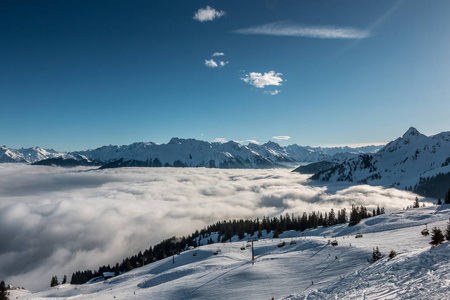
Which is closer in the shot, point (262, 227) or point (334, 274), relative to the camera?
point (334, 274)

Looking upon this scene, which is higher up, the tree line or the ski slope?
the ski slope

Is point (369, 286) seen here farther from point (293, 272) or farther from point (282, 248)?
point (282, 248)

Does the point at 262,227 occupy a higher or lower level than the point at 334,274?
lower

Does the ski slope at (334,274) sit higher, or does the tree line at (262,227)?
the ski slope at (334,274)

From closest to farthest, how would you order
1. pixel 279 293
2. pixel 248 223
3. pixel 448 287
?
pixel 448 287 → pixel 279 293 → pixel 248 223

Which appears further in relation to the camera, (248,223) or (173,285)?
(248,223)

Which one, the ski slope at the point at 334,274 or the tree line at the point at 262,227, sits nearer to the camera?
the ski slope at the point at 334,274

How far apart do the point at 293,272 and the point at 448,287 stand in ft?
101

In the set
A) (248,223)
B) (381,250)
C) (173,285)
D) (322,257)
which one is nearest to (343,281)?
(381,250)

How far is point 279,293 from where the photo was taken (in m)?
36.0

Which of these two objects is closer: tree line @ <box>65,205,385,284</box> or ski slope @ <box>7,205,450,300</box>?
ski slope @ <box>7,205,450,300</box>

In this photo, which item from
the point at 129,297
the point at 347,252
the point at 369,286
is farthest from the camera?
the point at 129,297

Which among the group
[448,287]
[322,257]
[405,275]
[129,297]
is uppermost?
[448,287]

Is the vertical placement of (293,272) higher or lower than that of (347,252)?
lower
